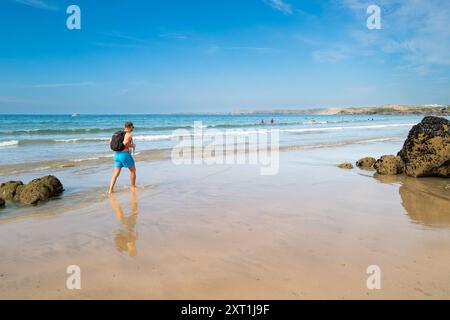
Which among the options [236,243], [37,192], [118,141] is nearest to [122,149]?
Answer: [118,141]

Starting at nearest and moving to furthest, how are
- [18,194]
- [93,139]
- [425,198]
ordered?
1. [425,198]
2. [18,194]
3. [93,139]

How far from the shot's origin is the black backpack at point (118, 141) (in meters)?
8.80

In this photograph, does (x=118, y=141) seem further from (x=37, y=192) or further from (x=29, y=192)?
(x=29, y=192)

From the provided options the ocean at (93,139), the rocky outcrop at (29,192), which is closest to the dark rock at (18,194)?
the rocky outcrop at (29,192)

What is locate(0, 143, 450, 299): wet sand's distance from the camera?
364 centimetres

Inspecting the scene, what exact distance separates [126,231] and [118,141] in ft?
12.7

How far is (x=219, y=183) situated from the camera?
30.7ft

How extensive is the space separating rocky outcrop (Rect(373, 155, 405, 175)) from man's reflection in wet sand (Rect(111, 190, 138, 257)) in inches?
287

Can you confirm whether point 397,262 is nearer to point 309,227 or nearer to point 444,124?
point 309,227

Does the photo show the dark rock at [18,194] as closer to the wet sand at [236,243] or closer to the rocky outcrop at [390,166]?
the wet sand at [236,243]

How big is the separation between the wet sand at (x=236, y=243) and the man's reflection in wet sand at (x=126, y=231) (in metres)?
0.02

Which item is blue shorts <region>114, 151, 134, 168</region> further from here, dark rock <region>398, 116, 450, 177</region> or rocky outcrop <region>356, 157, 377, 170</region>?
dark rock <region>398, 116, 450, 177</region>

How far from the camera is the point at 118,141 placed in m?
8.85
